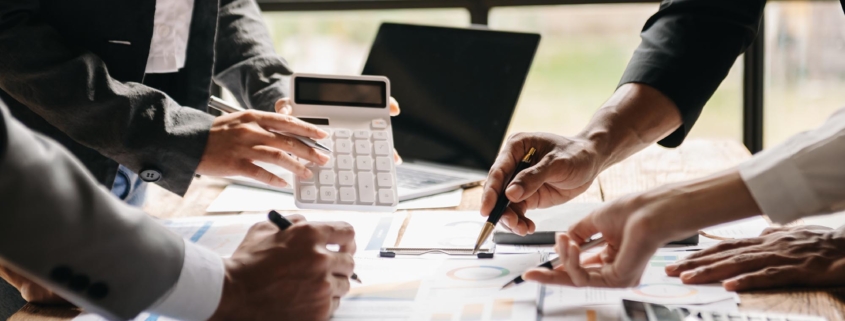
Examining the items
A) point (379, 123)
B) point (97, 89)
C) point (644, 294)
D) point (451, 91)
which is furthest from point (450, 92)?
point (644, 294)

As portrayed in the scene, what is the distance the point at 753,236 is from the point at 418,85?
Result: 0.81 m

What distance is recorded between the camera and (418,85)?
1.69 metres

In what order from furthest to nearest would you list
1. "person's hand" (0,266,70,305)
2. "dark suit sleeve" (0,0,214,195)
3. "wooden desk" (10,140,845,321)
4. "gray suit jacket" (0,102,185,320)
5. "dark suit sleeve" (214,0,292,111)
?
"dark suit sleeve" (214,0,292,111)
"wooden desk" (10,140,845,321)
"dark suit sleeve" (0,0,214,195)
"person's hand" (0,266,70,305)
"gray suit jacket" (0,102,185,320)

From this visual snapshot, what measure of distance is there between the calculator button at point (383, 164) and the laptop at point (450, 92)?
0.76 ft

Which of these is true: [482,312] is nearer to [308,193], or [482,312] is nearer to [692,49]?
[308,193]

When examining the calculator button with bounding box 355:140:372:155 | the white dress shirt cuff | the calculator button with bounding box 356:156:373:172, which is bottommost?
the calculator button with bounding box 356:156:373:172

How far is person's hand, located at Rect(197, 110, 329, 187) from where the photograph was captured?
1203mm

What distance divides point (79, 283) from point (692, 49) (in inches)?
38.3

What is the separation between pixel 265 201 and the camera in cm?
140

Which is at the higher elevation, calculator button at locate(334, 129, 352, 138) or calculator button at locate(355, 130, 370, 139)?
calculator button at locate(355, 130, 370, 139)

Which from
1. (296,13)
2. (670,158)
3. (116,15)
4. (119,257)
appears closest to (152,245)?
(119,257)

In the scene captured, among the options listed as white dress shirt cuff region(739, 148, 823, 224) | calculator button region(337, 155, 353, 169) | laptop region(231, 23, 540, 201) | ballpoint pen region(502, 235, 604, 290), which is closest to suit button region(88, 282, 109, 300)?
ballpoint pen region(502, 235, 604, 290)

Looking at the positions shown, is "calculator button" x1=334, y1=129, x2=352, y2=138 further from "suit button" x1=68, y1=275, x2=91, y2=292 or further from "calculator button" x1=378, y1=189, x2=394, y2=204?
"suit button" x1=68, y1=275, x2=91, y2=292

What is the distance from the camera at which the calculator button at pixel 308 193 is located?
3.96ft
